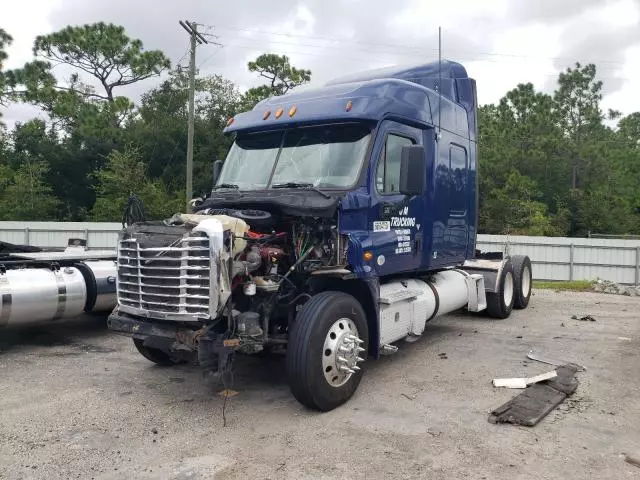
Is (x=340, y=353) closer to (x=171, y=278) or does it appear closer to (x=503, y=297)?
(x=171, y=278)

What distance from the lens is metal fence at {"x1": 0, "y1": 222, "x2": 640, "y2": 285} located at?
1886 centimetres

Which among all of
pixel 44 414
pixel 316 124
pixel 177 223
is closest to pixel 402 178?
pixel 316 124

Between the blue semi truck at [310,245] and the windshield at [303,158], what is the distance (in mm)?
14

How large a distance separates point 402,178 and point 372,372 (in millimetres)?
2232

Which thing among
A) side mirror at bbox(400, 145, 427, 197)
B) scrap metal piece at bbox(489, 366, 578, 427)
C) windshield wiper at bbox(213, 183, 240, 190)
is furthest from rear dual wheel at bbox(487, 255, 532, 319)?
windshield wiper at bbox(213, 183, 240, 190)

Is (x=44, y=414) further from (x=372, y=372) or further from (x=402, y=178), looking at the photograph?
(x=402, y=178)

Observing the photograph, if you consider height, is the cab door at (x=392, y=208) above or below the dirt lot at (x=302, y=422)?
above

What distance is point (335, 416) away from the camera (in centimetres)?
516

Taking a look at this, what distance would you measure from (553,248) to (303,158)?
15.3 m

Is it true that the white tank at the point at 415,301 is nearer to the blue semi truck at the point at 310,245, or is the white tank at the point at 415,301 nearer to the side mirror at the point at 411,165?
the blue semi truck at the point at 310,245

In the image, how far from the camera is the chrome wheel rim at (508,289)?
1027 cm

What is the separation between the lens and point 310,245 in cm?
565

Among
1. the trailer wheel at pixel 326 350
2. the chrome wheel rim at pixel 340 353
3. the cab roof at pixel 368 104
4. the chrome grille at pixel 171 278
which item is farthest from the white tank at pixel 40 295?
the chrome wheel rim at pixel 340 353

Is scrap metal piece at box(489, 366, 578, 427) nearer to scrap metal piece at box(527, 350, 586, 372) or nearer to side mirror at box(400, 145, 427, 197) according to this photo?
scrap metal piece at box(527, 350, 586, 372)
